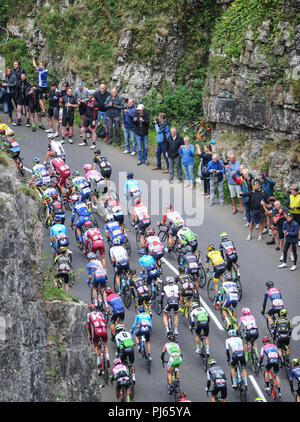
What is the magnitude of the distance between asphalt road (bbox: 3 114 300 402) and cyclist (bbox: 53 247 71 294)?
826 millimetres

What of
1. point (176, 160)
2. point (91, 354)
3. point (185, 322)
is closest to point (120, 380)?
point (91, 354)

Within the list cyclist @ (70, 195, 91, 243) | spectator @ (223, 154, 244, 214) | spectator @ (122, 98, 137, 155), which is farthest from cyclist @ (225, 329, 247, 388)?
spectator @ (122, 98, 137, 155)

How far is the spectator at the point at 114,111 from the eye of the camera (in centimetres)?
3234

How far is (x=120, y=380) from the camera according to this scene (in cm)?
1914

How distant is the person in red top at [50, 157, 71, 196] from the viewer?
1095 inches

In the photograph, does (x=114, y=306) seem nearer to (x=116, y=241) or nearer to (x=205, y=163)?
(x=116, y=241)

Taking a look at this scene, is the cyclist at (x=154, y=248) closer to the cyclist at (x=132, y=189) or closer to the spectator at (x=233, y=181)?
the cyclist at (x=132, y=189)

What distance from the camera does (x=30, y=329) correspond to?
17.6 metres

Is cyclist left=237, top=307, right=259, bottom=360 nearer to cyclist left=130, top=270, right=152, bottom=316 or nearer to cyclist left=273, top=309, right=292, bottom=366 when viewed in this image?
cyclist left=273, top=309, right=292, bottom=366

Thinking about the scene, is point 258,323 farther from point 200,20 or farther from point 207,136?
point 200,20

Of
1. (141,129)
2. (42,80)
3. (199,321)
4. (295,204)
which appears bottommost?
(199,321)

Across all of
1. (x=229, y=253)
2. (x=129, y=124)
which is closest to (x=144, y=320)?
(x=229, y=253)

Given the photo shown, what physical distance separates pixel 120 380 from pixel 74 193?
988 cm

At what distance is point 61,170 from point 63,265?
582 cm
